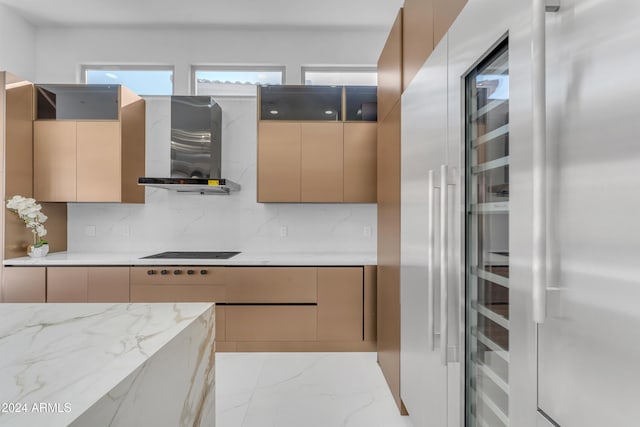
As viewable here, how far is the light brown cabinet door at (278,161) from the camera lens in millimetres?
3297

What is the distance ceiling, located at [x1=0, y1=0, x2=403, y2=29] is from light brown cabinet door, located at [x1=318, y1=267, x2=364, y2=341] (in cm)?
246

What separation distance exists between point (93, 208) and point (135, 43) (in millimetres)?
1801

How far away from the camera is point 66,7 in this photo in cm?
334

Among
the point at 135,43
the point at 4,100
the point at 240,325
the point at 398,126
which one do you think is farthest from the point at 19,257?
the point at 398,126

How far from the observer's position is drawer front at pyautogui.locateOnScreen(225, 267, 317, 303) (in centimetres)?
304

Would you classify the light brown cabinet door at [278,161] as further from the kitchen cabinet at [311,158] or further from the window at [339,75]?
the window at [339,75]

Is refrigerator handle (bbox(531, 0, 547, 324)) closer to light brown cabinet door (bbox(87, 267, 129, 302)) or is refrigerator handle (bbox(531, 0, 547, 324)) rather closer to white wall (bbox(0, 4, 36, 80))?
light brown cabinet door (bbox(87, 267, 129, 302))

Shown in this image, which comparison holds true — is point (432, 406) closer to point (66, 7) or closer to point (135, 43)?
point (135, 43)

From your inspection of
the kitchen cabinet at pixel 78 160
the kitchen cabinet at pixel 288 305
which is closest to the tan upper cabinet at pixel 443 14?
the kitchen cabinet at pixel 288 305

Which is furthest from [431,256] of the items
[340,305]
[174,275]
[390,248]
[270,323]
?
[174,275]

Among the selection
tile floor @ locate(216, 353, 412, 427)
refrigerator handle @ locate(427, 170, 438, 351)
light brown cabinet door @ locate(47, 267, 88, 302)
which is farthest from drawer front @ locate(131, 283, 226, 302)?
refrigerator handle @ locate(427, 170, 438, 351)

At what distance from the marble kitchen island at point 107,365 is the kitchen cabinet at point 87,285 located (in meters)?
1.73

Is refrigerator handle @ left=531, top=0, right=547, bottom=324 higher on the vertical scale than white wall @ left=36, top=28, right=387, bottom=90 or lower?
lower

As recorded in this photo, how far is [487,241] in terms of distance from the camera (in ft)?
3.53
